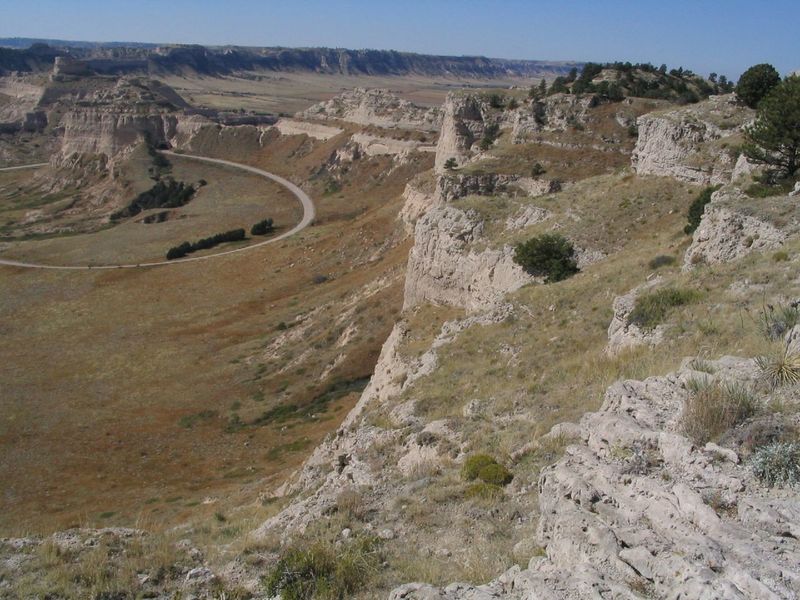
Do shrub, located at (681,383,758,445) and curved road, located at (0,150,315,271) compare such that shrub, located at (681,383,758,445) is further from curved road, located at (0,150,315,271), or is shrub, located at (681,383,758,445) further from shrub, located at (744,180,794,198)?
curved road, located at (0,150,315,271)

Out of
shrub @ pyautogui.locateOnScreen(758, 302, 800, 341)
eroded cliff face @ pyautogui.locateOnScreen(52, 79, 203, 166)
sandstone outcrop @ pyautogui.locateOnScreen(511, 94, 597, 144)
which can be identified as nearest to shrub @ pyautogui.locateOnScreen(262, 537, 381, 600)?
shrub @ pyautogui.locateOnScreen(758, 302, 800, 341)

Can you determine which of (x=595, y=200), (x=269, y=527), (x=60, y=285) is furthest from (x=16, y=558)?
(x=60, y=285)

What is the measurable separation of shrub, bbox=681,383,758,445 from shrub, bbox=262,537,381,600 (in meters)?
5.11

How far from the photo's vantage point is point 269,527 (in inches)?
508

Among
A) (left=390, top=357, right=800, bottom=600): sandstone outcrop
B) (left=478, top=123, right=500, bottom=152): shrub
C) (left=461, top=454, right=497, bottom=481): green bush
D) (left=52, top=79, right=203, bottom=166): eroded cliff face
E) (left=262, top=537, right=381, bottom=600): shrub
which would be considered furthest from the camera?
(left=52, top=79, right=203, bottom=166): eroded cliff face

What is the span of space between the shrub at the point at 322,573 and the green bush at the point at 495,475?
2.59 m

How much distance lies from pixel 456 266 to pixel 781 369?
25.4 metres

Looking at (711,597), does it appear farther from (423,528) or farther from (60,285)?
(60,285)

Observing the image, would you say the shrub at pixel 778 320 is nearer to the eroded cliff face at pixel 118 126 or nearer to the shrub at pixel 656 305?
the shrub at pixel 656 305

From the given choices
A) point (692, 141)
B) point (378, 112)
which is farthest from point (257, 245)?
point (692, 141)

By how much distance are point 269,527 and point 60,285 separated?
67.3m

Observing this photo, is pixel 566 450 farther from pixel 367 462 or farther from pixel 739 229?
pixel 739 229

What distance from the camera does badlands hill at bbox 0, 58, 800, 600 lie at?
730 centimetres

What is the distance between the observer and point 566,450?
9789mm
